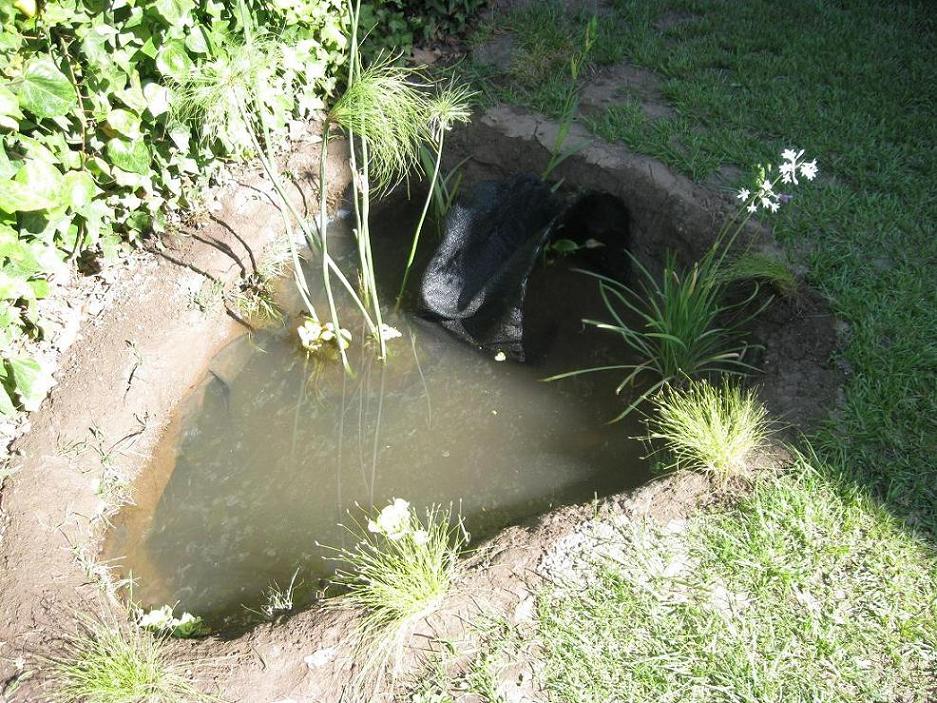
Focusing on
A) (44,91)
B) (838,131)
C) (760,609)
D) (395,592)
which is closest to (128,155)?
(44,91)

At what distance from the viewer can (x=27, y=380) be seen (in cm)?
267

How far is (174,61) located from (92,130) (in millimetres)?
411

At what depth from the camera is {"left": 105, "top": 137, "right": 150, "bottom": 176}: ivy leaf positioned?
2.97 m

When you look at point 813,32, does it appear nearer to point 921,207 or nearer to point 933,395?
point 921,207

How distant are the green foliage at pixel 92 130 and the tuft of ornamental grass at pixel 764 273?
1.88m

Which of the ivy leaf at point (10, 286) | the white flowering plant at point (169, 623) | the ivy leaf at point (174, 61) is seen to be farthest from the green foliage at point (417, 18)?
the white flowering plant at point (169, 623)

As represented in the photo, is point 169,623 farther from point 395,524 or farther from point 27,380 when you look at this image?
point 27,380

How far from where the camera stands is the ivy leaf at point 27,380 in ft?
8.70

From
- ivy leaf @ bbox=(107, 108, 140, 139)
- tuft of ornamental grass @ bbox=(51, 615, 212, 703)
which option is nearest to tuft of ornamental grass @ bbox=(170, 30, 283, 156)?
ivy leaf @ bbox=(107, 108, 140, 139)

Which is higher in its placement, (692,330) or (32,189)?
(692,330)

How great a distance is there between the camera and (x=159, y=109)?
3021 mm

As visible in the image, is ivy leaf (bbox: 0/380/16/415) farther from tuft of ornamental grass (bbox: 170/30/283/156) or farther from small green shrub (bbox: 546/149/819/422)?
small green shrub (bbox: 546/149/819/422)

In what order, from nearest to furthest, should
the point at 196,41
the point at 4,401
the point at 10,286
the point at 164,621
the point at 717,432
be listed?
the point at 164,621 → the point at 717,432 → the point at 10,286 → the point at 4,401 → the point at 196,41

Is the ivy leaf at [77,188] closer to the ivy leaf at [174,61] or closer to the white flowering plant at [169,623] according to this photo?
→ the ivy leaf at [174,61]
